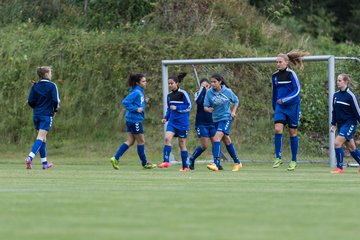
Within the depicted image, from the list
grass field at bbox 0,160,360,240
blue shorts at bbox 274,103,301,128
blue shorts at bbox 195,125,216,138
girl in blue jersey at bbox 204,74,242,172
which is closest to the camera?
grass field at bbox 0,160,360,240

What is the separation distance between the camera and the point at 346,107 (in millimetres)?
18422

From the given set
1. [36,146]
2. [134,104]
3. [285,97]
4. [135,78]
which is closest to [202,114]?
[134,104]

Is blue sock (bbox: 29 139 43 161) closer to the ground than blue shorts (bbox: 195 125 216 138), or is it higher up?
closer to the ground

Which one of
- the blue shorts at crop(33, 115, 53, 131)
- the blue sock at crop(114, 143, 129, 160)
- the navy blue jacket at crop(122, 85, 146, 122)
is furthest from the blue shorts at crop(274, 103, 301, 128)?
the blue shorts at crop(33, 115, 53, 131)

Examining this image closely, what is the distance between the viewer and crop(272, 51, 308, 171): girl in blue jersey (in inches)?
743

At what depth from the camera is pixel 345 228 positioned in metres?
7.96

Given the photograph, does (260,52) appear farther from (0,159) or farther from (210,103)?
(210,103)

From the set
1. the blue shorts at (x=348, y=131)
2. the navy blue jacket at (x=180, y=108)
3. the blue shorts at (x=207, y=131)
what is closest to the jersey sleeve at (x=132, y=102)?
the navy blue jacket at (x=180, y=108)

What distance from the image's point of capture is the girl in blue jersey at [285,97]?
18.9 meters

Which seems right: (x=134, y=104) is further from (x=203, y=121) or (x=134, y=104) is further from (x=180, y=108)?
(x=203, y=121)

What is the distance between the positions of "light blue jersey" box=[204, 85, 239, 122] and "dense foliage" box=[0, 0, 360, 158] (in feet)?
14.7

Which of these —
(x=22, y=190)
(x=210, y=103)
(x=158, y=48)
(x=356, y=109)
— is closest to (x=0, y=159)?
(x=158, y=48)

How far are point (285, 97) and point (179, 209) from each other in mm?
9766

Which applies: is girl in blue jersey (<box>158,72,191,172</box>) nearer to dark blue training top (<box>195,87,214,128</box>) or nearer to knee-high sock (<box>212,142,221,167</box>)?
dark blue training top (<box>195,87,214,128</box>)
